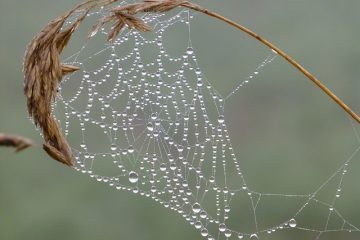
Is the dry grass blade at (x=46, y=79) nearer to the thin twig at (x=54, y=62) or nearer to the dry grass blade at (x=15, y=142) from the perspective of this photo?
the thin twig at (x=54, y=62)

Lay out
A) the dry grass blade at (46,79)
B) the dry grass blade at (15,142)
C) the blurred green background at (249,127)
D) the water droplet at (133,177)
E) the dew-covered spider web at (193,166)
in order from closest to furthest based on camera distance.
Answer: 1. the dry grass blade at (15,142)
2. the dry grass blade at (46,79)
3. the water droplet at (133,177)
4. the dew-covered spider web at (193,166)
5. the blurred green background at (249,127)

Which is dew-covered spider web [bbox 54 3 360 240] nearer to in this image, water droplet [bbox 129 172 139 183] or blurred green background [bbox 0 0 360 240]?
blurred green background [bbox 0 0 360 240]

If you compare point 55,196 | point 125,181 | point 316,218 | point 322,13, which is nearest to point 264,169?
point 316,218

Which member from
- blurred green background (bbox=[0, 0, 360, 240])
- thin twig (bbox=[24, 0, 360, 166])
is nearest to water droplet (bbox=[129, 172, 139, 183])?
thin twig (bbox=[24, 0, 360, 166])

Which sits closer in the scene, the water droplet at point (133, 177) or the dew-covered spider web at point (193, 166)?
the water droplet at point (133, 177)

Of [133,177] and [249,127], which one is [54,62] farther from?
[249,127]

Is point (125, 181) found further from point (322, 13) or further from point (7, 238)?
point (322, 13)

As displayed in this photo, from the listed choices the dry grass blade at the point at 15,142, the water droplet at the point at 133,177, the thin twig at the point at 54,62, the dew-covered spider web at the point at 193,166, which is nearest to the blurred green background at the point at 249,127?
the dew-covered spider web at the point at 193,166

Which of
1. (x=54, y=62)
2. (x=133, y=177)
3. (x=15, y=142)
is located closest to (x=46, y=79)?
(x=54, y=62)
